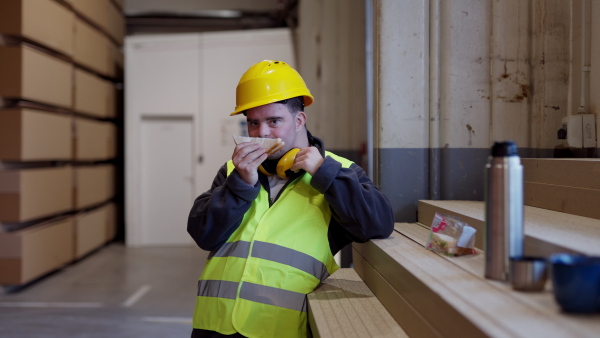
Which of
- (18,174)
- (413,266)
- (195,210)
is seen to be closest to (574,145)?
(413,266)

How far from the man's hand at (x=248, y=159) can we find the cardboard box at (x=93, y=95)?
5.86 metres

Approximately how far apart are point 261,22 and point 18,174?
5.75 m

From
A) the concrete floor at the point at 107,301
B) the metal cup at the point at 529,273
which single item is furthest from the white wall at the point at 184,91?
the metal cup at the point at 529,273

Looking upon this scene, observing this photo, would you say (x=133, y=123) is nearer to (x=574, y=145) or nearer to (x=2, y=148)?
(x=2, y=148)

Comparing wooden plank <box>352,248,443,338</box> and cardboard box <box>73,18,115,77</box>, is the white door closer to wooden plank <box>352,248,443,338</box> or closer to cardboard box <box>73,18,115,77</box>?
cardboard box <box>73,18,115,77</box>

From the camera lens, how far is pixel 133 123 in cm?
923

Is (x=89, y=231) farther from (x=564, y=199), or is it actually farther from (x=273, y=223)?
(x=564, y=199)

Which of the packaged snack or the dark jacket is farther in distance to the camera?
the dark jacket

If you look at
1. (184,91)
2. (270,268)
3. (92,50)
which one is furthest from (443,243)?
(184,91)

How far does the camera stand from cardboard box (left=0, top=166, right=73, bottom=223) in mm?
5637

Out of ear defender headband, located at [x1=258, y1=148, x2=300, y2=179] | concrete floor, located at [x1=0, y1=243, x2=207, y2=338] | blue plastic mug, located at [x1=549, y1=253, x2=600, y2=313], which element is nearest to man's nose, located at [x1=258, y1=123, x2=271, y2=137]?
ear defender headband, located at [x1=258, y1=148, x2=300, y2=179]

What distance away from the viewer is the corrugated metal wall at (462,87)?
2797mm

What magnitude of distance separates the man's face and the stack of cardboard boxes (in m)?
4.21

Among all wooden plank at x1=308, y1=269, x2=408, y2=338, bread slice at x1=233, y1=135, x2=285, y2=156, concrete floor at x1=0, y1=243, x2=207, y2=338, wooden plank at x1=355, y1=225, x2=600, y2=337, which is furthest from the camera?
concrete floor at x1=0, y1=243, x2=207, y2=338
